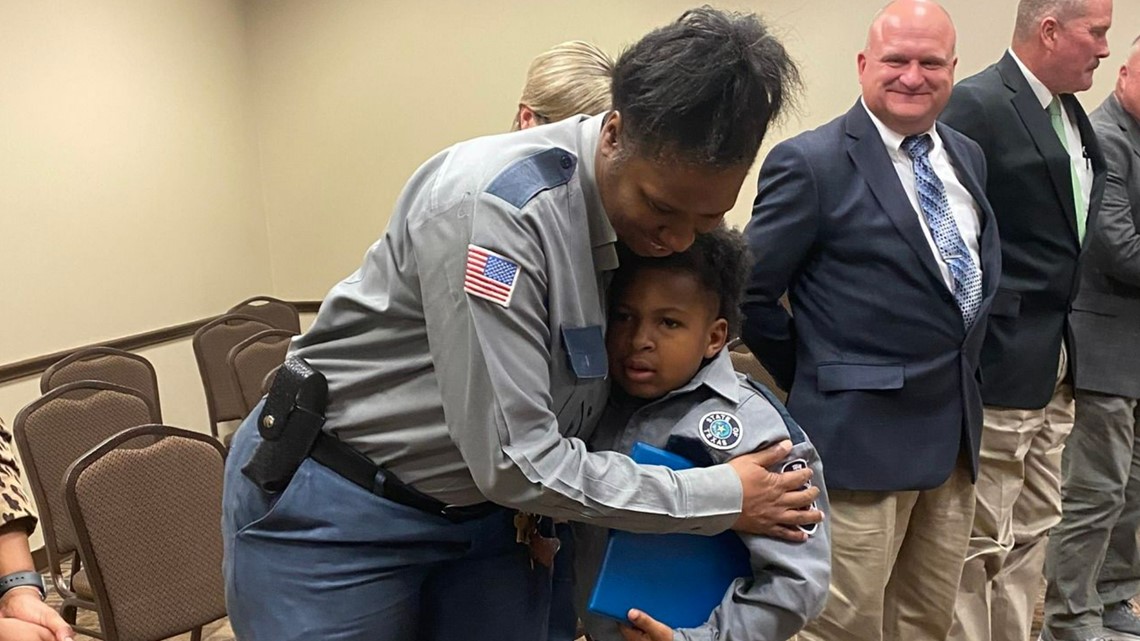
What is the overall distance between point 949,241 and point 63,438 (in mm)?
2424

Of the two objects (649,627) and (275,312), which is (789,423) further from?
(275,312)

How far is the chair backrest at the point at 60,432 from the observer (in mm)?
2803

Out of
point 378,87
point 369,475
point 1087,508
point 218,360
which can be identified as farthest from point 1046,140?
point 378,87

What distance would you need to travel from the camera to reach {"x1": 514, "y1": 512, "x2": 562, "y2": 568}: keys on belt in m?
1.32

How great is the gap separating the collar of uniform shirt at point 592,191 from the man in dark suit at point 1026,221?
1500 mm

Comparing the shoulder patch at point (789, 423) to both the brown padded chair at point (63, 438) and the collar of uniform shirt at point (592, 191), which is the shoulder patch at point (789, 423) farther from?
the brown padded chair at point (63, 438)

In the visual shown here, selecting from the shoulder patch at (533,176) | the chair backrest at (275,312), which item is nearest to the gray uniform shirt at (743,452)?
the shoulder patch at (533,176)

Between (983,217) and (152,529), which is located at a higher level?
(983,217)

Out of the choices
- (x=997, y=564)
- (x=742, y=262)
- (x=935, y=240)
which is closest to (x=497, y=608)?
(x=742, y=262)

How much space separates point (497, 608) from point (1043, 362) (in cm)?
158

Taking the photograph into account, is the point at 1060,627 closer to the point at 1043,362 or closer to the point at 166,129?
the point at 1043,362

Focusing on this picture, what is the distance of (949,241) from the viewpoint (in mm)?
1981

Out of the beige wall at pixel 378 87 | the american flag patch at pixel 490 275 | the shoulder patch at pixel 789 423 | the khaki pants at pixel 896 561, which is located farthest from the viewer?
the beige wall at pixel 378 87

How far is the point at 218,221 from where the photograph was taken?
17.0ft
